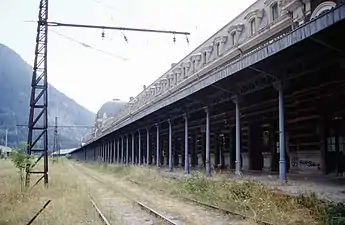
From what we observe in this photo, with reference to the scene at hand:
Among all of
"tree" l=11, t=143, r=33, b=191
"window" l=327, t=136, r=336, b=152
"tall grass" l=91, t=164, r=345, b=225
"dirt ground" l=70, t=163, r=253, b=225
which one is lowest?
"dirt ground" l=70, t=163, r=253, b=225

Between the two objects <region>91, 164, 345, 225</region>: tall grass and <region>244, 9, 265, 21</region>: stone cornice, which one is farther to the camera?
<region>244, 9, 265, 21</region>: stone cornice

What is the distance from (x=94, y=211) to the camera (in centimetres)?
1362

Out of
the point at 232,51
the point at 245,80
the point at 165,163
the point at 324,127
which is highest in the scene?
the point at 232,51

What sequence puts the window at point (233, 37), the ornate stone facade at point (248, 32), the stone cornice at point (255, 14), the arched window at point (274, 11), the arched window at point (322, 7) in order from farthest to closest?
the window at point (233, 37), the stone cornice at point (255, 14), the arched window at point (274, 11), the ornate stone facade at point (248, 32), the arched window at point (322, 7)

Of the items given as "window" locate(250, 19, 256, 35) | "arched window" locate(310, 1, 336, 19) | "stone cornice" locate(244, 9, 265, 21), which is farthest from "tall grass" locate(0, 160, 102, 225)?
"stone cornice" locate(244, 9, 265, 21)

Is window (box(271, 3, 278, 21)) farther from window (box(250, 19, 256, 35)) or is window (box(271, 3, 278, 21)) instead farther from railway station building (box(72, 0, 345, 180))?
window (box(250, 19, 256, 35))

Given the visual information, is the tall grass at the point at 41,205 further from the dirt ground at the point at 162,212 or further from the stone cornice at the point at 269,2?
the stone cornice at the point at 269,2

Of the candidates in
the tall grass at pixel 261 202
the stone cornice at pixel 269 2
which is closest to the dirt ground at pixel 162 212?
the tall grass at pixel 261 202

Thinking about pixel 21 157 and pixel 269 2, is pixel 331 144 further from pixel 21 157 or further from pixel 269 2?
pixel 21 157

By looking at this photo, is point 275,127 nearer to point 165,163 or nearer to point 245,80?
point 245,80

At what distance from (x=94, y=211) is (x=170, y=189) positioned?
23.2 ft

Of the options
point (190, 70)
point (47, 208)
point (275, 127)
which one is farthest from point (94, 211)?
point (190, 70)

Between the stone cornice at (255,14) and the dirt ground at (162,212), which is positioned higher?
the stone cornice at (255,14)

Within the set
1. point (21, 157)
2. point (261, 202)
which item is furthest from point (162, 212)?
point (21, 157)
